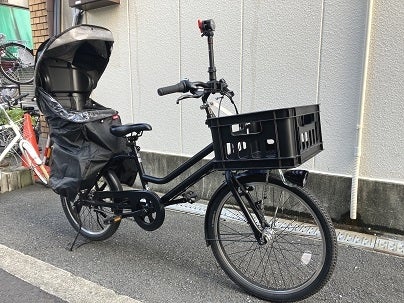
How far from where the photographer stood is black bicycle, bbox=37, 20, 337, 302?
2.10 m

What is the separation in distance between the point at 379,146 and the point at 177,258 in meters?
2.08

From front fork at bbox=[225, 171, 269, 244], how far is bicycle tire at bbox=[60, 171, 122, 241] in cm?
114

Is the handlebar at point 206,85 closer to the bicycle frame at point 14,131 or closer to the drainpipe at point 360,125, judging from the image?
the drainpipe at point 360,125

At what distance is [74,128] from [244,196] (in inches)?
56.6

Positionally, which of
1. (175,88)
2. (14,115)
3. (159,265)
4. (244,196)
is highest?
(175,88)

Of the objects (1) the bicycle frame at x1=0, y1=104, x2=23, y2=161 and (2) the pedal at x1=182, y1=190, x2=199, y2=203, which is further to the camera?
(1) the bicycle frame at x1=0, y1=104, x2=23, y2=161

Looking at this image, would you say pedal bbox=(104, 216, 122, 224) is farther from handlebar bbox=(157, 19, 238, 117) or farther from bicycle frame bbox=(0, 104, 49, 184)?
bicycle frame bbox=(0, 104, 49, 184)

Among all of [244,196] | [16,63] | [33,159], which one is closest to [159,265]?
[244,196]

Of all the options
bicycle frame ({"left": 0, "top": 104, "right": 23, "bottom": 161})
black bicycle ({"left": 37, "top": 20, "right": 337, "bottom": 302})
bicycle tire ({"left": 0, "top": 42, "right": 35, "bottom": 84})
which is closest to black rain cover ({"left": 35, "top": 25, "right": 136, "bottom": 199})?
black bicycle ({"left": 37, "top": 20, "right": 337, "bottom": 302})

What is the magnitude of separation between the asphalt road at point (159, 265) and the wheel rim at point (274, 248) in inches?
6.6

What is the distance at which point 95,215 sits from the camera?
3387 millimetres

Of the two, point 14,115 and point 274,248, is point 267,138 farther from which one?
point 14,115

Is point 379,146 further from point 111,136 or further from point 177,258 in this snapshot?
point 111,136

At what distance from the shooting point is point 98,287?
2.61 meters
